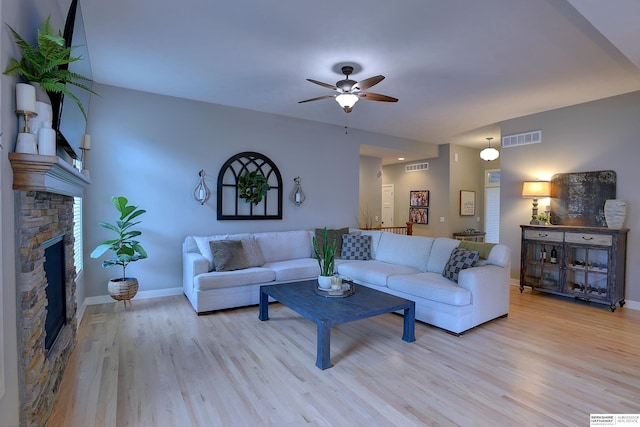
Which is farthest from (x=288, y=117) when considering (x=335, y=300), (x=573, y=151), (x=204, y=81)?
(x=573, y=151)

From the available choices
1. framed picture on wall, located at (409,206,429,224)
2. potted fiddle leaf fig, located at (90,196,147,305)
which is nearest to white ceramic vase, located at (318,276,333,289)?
potted fiddle leaf fig, located at (90,196,147,305)

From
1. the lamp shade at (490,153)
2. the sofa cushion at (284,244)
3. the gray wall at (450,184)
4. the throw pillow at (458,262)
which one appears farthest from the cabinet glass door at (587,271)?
the sofa cushion at (284,244)

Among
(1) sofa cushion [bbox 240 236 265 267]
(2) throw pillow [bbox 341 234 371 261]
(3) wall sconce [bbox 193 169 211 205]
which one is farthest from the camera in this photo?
(2) throw pillow [bbox 341 234 371 261]

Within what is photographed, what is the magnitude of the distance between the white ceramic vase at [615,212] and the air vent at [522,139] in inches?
56.7

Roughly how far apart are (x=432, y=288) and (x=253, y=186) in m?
3.12

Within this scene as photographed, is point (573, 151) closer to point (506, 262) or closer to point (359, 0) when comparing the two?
point (506, 262)

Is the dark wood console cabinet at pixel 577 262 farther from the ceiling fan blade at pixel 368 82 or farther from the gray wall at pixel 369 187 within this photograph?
the gray wall at pixel 369 187

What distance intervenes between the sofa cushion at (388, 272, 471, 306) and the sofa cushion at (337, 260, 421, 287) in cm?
18

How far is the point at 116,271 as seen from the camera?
4.36 m

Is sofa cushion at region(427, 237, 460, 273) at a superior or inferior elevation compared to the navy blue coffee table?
superior

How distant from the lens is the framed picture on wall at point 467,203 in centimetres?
791

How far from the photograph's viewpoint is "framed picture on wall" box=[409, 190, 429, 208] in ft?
26.9

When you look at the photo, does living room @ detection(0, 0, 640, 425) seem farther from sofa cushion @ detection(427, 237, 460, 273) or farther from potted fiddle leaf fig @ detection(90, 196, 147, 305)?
sofa cushion @ detection(427, 237, 460, 273)

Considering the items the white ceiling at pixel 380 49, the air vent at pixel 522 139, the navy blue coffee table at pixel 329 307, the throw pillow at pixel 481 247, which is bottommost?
the navy blue coffee table at pixel 329 307
